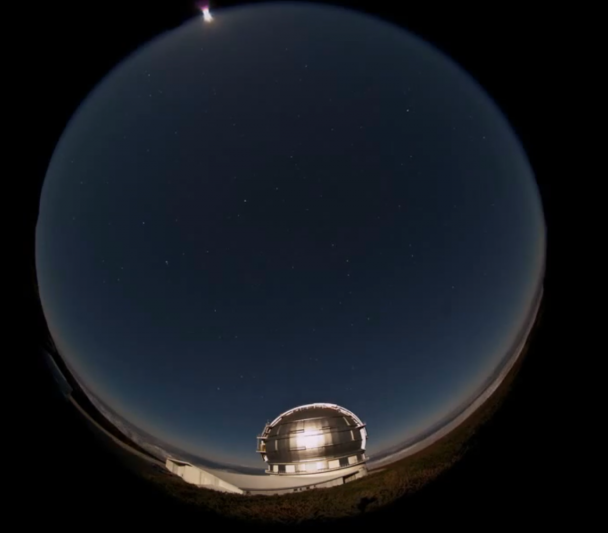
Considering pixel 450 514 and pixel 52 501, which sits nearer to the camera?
pixel 52 501

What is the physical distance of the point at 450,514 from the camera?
13.3 feet

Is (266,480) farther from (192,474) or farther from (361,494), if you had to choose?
(361,494)

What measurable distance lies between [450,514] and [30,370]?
5.85 meters

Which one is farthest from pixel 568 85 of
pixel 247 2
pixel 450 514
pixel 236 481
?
pixel 236 481

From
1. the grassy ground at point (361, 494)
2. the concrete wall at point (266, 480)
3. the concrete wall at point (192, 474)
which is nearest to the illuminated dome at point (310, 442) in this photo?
the concrete wall at point (266, 480)

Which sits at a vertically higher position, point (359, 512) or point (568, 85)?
point (568, 85)

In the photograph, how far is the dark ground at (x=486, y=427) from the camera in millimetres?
3297

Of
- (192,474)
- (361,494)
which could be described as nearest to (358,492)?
(361,494)

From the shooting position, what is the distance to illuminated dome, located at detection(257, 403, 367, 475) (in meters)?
15.4

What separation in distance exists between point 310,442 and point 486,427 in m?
13.3

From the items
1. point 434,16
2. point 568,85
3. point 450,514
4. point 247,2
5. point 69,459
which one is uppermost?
point 247,2

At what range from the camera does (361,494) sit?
5.64 metres

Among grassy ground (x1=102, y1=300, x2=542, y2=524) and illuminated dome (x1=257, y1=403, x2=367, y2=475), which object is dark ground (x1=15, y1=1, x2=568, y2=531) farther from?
illuminated dome (x1=257, y1=403, x2=367, y2=475)

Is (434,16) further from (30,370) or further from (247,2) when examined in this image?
(30,370)
